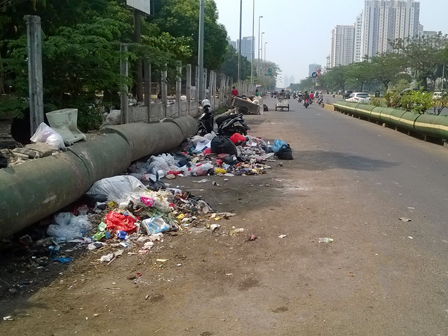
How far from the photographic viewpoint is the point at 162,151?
11.3 m

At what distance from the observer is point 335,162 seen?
11820 mm

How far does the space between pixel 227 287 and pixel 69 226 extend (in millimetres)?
2375

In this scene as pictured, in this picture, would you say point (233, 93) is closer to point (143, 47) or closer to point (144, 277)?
point (143, 47)

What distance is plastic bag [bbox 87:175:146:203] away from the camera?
266 inches

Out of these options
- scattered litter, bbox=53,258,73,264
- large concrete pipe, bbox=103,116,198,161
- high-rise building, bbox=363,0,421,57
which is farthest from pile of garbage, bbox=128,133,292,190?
high-rise building, bbox=363,0,421,57

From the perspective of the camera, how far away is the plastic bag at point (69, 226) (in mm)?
5726

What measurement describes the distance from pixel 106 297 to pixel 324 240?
2.56 meters

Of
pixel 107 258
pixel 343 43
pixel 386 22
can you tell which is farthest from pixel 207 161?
pixel 343 43

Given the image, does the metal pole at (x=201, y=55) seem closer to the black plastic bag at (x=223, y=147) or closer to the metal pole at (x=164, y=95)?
the metal pole at (x=164, y=95)

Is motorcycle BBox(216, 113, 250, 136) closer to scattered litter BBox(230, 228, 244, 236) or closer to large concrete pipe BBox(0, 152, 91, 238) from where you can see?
large concrete pipe BBox(0, 152, 91, 238)

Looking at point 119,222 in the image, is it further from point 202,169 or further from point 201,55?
point 201,55

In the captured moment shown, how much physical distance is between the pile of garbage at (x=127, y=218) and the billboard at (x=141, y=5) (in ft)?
24.1

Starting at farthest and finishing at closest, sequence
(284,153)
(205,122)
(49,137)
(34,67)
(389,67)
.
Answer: (389,67)
(205,122)
(284,153)
(34,67)
(49,137)

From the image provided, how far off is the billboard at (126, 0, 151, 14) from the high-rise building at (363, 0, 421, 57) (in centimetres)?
11159
